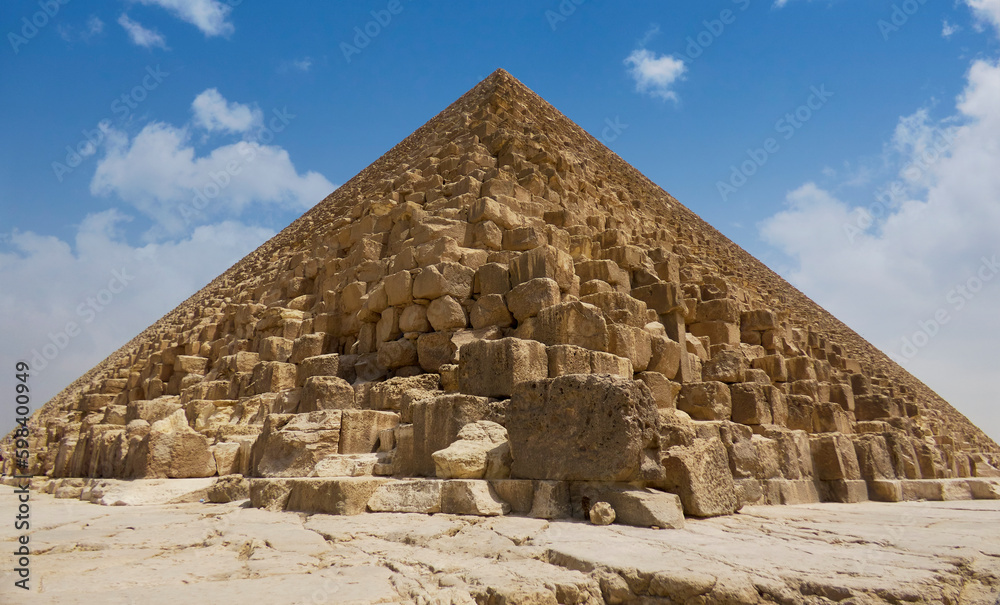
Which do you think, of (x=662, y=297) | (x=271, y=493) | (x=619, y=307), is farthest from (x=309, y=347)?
(x=662, y=297)

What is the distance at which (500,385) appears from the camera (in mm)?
5531

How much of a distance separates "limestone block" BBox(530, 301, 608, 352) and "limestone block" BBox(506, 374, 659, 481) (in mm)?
1650

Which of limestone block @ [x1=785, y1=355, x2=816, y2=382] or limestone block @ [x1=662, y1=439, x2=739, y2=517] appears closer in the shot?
limestone block @ [x1=662, y1=439, x2=739, y2=517]

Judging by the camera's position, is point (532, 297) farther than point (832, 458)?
No

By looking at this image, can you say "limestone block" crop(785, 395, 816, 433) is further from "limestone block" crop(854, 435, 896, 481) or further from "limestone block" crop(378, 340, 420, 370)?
"limestone block" crop(378, 340, 420, 370)

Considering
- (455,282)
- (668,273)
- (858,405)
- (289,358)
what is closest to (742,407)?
(668,273)

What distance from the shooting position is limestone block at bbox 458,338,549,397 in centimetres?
548

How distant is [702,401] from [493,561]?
17.2 ft

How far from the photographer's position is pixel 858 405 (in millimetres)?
11828

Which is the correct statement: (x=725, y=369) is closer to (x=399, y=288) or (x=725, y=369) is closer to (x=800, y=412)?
(x=800, y=412)

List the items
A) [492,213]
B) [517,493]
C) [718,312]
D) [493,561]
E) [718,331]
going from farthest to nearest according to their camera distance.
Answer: [718,312] < [718,331] < [492,213] < [517,493] < [493,561]

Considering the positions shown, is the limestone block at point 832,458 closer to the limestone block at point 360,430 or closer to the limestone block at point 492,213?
the limestone block at point 492,213

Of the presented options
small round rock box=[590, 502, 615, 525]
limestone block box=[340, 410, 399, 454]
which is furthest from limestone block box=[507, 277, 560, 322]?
small round rock box=[590, 502, 615, 525]

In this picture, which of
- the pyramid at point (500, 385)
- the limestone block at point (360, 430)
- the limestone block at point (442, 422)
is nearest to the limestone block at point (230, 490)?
the pyramid at point (500, 385)
